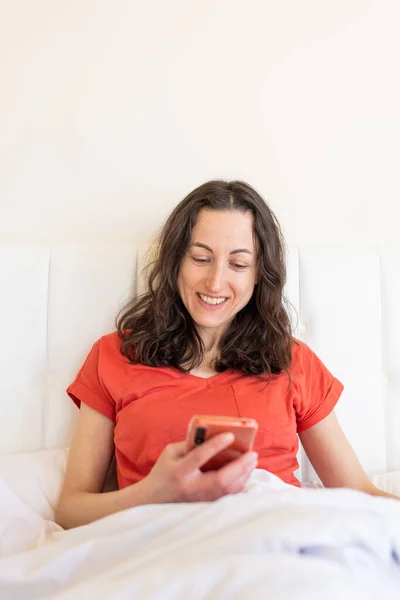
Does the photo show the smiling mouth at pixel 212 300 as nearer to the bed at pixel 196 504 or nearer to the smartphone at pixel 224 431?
the bed at pixel 196 504

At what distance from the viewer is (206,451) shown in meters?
0.83

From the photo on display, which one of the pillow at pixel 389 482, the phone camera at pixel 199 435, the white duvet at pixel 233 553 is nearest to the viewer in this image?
the white duvet at pixel 233 553

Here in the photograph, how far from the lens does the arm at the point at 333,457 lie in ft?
3.95

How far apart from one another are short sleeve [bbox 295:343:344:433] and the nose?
247 millimetres

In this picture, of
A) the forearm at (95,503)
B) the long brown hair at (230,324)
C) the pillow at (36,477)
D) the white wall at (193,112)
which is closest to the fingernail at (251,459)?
the forearm at (95,503)

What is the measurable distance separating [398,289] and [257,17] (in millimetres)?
749

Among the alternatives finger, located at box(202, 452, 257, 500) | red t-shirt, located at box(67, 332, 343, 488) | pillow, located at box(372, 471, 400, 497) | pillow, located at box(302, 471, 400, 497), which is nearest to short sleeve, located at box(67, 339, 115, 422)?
red t-shirt, located at box(67, 332, 343, 488)

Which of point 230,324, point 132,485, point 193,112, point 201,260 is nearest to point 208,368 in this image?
point 230,324

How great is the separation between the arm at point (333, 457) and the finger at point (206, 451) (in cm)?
44

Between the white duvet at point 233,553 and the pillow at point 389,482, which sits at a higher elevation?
the white duvet at point 233,553

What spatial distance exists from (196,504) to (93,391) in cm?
40

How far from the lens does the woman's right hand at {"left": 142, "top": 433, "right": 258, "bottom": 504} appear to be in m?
0.86

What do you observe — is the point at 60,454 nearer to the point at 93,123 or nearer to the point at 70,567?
the point at 70,567

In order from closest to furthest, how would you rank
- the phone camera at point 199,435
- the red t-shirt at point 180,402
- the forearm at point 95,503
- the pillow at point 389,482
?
the phone camera at point 199,435
the forearm at point 95,503
the red t-shirt at point 180,402
the pillow at point 389,482
